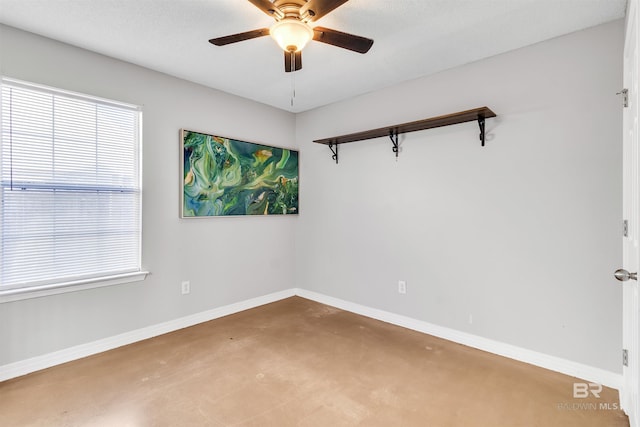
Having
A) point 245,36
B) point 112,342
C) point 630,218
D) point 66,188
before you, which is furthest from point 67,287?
point 630,218

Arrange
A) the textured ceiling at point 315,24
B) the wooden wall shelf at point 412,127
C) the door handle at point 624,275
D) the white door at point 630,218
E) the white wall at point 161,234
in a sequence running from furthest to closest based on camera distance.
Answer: the wooden wall shelf at point 412,127 < the white wall at point 161,234 < the textured ceiling at point 315,24 < the white door at point 630,218 < the door handle at point 624,275

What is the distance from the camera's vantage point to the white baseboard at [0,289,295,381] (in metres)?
2.26

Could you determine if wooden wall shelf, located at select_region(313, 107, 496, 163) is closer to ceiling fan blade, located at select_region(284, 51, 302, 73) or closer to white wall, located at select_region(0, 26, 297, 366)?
white wall, located at select_region(0, 26, 297, 366)

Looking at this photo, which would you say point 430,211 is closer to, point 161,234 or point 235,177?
point 235,177

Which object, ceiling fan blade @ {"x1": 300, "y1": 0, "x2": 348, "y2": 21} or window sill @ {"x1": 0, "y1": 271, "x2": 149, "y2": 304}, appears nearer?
ceiling fan blade @ {"x1": 300, "y1": 0, "x2": 348, "y2": 21}

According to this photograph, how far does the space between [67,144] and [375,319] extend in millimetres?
3192

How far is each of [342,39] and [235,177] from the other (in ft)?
6.89

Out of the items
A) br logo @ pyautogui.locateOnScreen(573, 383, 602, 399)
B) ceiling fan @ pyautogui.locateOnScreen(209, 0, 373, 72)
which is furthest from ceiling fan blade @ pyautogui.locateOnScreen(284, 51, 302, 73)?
br logo @ pyautogui.locateOnScreen(573, 383, 602, 399)

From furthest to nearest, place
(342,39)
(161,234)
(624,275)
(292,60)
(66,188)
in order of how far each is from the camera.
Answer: (161,234) → (66,188) → (292,60) → (342,39) → (624,275)

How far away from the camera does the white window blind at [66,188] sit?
2.24 m

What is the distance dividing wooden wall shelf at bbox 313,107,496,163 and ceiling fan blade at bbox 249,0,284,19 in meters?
1.55

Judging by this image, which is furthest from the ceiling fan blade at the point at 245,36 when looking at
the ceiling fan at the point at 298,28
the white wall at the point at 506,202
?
the white wall at the point at 506,202

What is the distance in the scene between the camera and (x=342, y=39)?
1.83 meters

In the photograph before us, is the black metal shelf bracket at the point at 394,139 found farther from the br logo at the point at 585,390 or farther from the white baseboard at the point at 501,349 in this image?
the br logo at the point at 585,390
